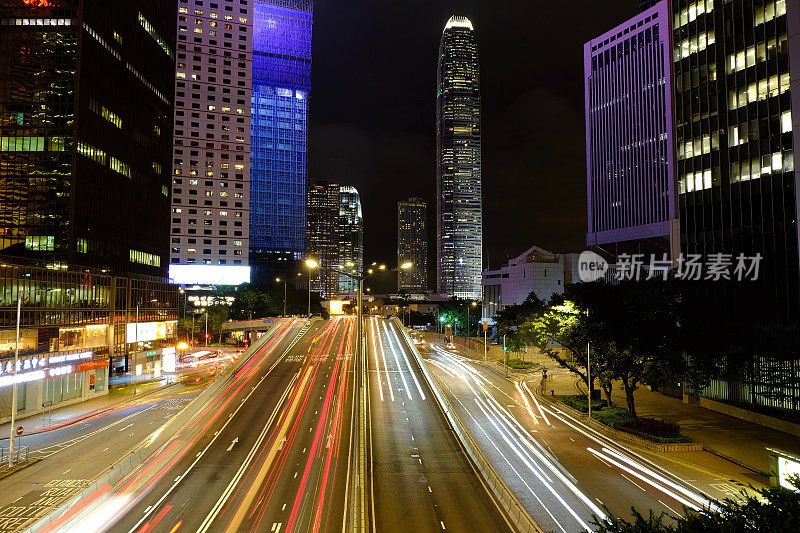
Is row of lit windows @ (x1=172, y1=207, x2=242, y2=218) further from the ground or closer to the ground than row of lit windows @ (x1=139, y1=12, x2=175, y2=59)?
closer to the ground

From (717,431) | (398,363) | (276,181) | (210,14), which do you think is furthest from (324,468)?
(276,181)

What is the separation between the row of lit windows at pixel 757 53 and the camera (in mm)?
47094

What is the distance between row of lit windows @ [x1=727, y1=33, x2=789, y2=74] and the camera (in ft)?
155

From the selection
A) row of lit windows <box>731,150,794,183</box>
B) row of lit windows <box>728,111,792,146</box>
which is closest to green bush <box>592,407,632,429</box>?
row of lit windows <box>731,150,794,183</box>

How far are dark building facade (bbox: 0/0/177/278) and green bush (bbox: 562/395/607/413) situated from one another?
62135 millimetres

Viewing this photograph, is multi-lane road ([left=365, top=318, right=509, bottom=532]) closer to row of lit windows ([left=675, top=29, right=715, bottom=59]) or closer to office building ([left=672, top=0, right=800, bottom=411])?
office building ([left=672, top=0, right=800, bottom=411])

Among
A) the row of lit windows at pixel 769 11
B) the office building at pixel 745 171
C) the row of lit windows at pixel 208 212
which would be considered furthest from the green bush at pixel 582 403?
the row of lit windows at pixel 208 212

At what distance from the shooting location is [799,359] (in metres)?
40.8

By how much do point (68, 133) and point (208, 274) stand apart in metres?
75.9

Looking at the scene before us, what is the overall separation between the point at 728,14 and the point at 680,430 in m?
42.2

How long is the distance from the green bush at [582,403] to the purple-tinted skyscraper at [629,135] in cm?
7800

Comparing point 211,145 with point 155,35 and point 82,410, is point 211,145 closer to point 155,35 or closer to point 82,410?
point 155,35

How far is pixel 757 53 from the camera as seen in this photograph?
48.9 meters

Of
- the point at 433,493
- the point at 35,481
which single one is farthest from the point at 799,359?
the point at 35,481
